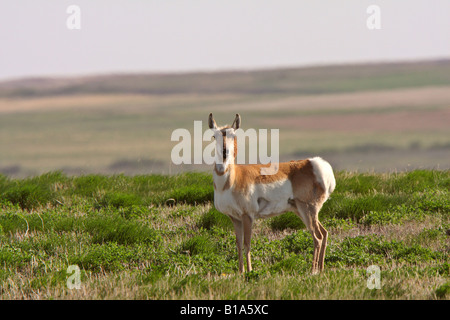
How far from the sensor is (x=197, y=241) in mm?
9172

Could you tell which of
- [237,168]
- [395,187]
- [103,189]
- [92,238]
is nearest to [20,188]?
[103,189]

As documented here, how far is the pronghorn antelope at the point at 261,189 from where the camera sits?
6.83 metres

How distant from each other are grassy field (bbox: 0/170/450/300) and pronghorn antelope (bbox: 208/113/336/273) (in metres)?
0.59

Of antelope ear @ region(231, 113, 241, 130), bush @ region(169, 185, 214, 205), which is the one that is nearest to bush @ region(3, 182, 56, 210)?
bush @ region(169, 185, 214, 205)

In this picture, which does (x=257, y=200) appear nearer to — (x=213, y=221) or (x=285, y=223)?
(x=213, y=221)

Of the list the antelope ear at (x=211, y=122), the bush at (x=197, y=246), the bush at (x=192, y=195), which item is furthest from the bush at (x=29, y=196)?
the antelope ear at (x=211, y=122)

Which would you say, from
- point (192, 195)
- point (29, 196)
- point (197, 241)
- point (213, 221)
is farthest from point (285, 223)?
point (29, 196)

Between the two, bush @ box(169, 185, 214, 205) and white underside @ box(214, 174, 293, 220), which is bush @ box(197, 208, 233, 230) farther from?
white underside @ box(214, 174, 293, 220)

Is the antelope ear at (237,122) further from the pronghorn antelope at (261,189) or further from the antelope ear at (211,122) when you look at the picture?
the antelope ear at (211,122)

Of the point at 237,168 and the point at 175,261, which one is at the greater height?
the point at 237,168

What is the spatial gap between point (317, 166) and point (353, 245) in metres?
2.16

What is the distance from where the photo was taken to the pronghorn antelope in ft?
22.4

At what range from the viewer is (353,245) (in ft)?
30.0
